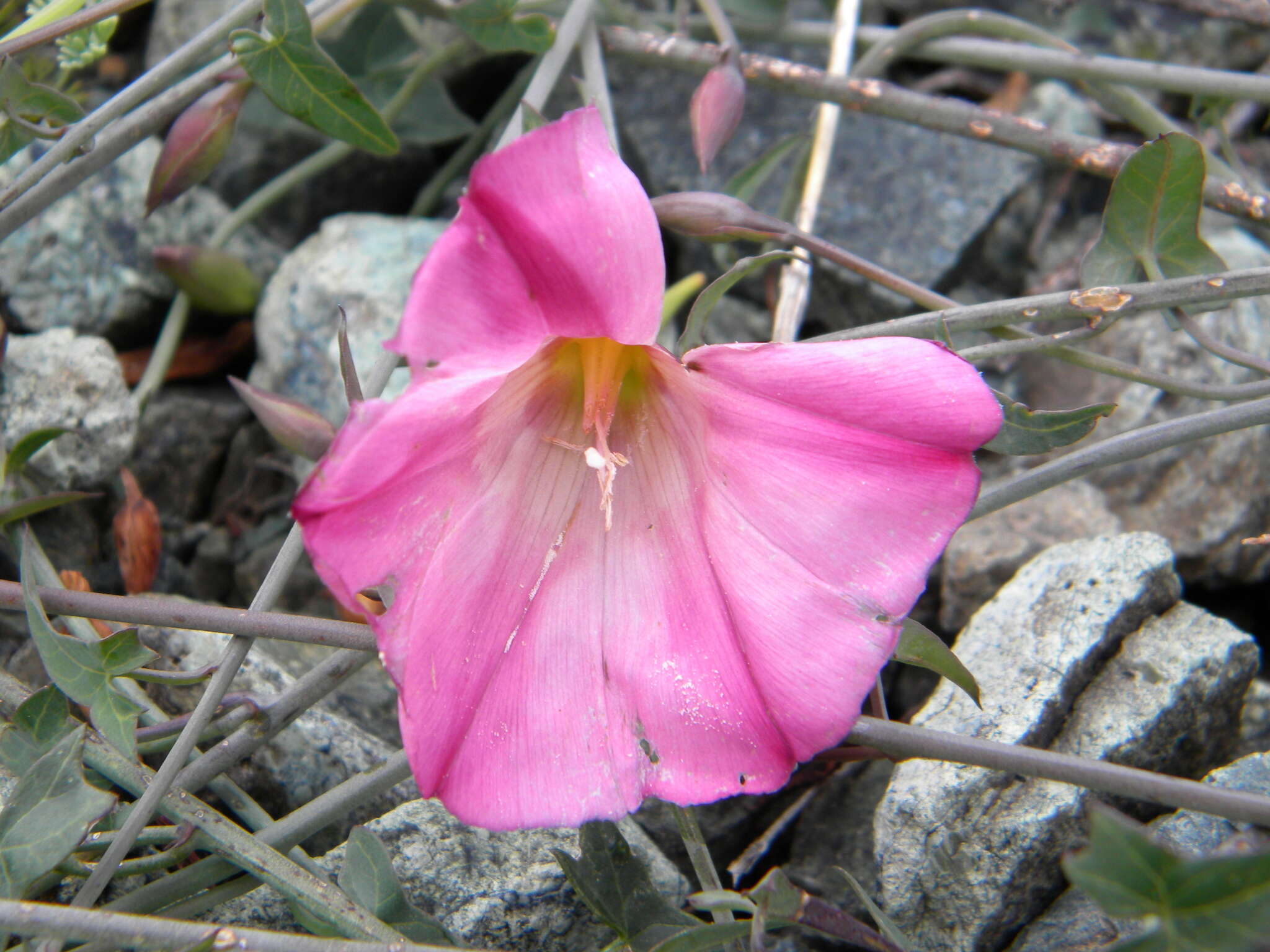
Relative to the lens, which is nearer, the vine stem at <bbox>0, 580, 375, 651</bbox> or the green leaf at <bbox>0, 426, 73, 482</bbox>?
the vine stem at <bbox>0, 580, 375, 651</bbox>

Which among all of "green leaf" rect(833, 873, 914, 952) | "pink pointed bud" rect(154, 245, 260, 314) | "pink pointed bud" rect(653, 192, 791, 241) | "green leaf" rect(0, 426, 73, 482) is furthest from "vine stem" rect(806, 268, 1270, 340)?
"pink pointed bud" rect(154, 245, 260, 314)

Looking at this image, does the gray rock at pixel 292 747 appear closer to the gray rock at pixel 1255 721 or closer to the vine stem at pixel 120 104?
the vine stem at pixel 120 104

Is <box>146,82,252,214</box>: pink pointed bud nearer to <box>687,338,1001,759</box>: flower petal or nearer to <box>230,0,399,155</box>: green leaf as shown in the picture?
<box>230,0,399,155</box>: green leaf

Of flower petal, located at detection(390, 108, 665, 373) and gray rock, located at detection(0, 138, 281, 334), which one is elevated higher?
flower petal, located at detection(390, 108, 665, 373)

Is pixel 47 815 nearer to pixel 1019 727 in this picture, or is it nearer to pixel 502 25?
pixel 1019 727

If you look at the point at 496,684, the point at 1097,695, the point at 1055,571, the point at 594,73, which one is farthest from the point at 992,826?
the point at 594,73

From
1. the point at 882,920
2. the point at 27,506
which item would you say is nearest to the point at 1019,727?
the point at 882,920
